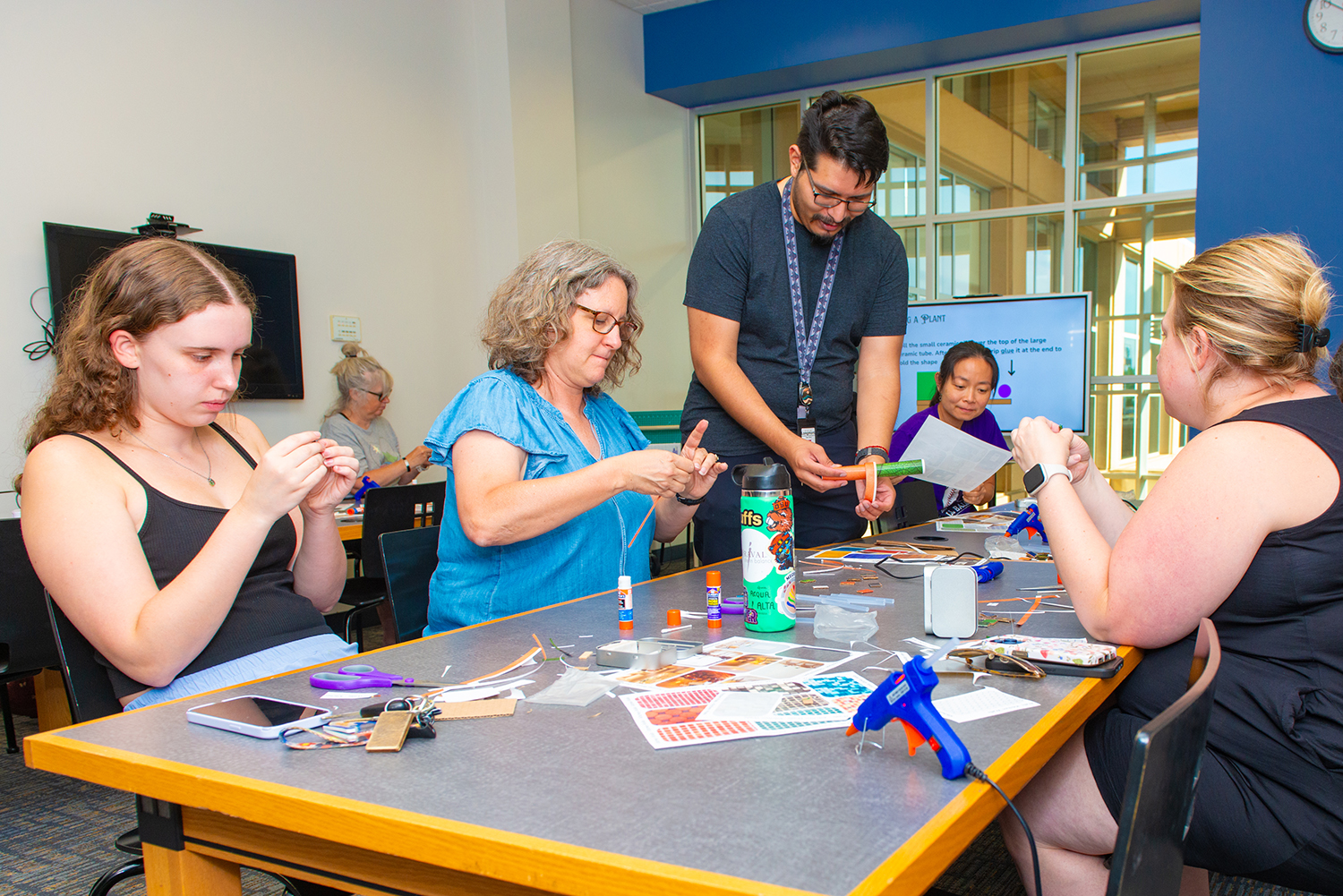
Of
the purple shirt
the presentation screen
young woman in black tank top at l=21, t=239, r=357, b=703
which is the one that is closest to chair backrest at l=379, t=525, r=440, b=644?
young woman in black tank top at l=21, t=239, r=357, b=703

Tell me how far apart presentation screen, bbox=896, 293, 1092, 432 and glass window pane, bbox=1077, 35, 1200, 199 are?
929 mm

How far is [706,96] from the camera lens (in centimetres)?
746

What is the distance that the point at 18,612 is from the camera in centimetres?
248

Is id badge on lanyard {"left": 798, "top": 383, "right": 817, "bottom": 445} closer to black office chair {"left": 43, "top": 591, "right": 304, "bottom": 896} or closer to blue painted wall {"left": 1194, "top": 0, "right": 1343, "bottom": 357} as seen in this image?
black office chair {"left": 43, "top": 591, "right": 304, "bottom": 896}

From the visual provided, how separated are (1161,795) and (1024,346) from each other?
5.67 meters

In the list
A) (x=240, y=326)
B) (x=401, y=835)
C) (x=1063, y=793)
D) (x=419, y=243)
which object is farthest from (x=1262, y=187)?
(x=401, y=835)

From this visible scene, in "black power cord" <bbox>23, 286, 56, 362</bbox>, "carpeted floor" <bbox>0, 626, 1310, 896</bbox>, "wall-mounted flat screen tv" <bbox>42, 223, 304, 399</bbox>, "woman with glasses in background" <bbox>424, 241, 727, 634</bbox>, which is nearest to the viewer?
"woman with glasses in background" <bbox>424, 241, 727, 634</bbox>

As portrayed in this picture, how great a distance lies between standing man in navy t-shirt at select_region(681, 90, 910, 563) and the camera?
2.23 meters

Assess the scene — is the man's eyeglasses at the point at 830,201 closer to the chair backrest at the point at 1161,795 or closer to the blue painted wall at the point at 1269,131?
the chair backrest at the point at 1161,795

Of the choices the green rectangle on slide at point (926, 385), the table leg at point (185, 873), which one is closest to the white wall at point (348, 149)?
the green rectangle on slide at point (926, 385)

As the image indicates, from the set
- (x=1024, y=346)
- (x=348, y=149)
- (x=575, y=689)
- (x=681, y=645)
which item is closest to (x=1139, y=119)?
(x=1024, y=346)

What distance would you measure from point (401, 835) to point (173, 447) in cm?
101

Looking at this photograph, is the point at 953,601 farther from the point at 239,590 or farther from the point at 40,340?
the point at 40,340

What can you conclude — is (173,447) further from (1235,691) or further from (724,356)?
(1235,691)
